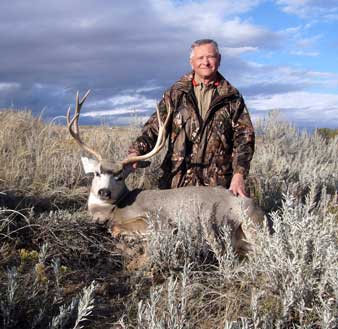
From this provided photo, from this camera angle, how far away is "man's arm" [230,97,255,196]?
221 inches

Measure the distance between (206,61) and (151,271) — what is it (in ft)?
9.69

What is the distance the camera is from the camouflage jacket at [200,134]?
604cm

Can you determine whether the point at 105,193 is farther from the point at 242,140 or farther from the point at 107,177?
the point at 242,140

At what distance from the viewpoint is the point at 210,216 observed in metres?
4.71

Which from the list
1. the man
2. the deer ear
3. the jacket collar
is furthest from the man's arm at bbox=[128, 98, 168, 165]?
the deer ear

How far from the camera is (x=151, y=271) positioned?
12.6 feet

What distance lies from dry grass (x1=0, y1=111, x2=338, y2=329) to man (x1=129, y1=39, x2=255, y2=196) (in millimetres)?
923

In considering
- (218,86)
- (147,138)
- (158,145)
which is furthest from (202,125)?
(158,145)

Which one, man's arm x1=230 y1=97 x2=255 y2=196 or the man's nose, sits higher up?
the man's nose

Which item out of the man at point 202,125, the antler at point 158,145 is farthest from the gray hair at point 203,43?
the antler at point 158,145

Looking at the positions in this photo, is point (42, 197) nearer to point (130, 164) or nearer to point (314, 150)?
point (130, 164)

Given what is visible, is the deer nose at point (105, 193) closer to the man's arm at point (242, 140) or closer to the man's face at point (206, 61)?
the man's arm at point (242, 140)

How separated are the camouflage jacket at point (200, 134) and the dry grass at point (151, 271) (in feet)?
2.93

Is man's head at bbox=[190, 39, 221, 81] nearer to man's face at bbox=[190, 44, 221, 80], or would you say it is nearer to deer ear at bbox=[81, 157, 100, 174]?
man's face at bbox=[190, 44, 221, 80]
